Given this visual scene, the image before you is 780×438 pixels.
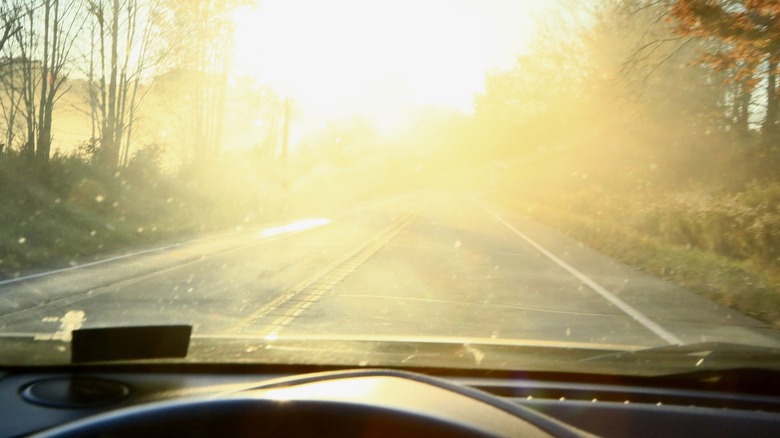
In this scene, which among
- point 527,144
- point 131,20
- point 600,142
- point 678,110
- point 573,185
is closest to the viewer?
point 131,20

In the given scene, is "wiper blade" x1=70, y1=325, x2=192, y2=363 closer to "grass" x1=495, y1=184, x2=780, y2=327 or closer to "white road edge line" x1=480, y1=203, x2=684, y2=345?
"white road edge line" x1=480, y1=203, x2=684, y2=345

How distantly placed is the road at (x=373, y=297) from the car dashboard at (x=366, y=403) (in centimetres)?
118

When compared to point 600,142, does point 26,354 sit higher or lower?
lower

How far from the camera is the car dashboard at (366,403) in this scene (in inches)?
84.7

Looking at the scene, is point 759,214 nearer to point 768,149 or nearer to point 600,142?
point 768,149

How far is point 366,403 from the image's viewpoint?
7.34 feet

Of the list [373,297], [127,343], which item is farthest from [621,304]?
[127,343]

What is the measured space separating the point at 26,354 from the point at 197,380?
0.88 m

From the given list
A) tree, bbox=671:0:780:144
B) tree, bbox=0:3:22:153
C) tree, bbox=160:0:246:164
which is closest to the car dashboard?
tree, bbox=671:0:780:144

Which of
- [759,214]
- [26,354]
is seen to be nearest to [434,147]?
[759,214]

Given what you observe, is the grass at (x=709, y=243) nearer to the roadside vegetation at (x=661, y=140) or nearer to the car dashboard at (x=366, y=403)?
the roadside vegetation at (x=661, y=140)

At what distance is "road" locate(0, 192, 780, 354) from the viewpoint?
352 inches

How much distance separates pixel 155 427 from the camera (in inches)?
84.7

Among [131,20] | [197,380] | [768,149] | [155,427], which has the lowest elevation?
[197,380]
